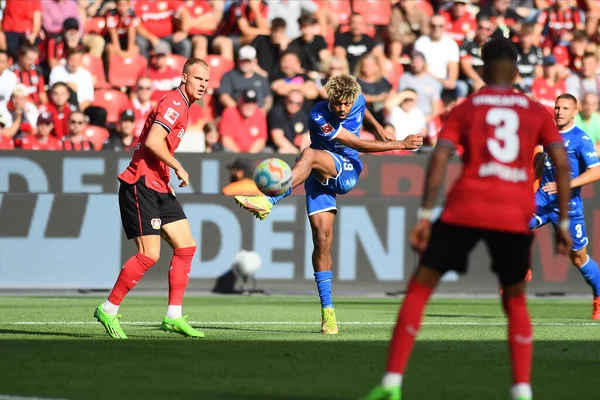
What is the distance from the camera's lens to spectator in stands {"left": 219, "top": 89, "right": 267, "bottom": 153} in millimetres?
18750

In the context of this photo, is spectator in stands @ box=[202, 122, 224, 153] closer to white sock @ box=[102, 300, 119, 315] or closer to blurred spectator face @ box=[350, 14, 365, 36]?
blurred spectator face @ box=[350, 14, 365, 36]

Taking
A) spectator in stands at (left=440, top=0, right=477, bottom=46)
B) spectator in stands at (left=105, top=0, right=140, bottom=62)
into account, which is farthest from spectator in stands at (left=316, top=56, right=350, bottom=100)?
spectator in stands at (left=105, top=0, right=140, bottom=62)

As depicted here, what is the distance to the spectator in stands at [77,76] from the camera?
62.4ft

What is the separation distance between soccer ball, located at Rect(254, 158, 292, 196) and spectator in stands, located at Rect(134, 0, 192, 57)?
9825 mm

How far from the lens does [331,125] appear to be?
10.9 metres

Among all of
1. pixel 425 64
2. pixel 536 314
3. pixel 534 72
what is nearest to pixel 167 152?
pixel 536 314

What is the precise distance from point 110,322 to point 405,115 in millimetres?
10326

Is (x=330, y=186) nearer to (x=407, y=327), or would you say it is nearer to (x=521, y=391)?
(x=407, y=327)

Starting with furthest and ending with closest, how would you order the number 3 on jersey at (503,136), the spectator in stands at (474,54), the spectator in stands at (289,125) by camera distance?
1. the spectator in stands at (474,54)
2. the spectator in stands at (289,125)
3. the number 3 on jersey at (503,136)

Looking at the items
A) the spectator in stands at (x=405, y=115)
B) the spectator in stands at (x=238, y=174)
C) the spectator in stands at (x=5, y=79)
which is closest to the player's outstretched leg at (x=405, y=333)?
Answer: the spectator in stands at (x=238, y=174)

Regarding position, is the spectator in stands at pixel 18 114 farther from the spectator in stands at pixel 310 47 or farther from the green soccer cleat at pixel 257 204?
the green soccer cleat at pixel 257 204

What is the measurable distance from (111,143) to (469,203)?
40.6ft

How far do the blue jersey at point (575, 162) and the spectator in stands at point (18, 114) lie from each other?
8354mm

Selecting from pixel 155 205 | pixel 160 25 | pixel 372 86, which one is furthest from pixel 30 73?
pixel 155 205
